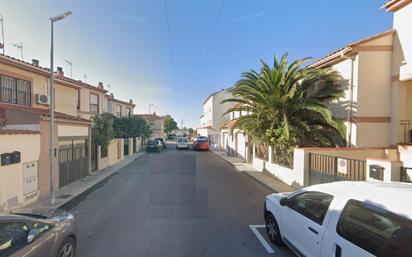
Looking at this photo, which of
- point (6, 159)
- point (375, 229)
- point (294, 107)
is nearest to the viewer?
point (375, 229)

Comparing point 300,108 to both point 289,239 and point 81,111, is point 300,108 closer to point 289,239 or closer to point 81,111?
point 289,239

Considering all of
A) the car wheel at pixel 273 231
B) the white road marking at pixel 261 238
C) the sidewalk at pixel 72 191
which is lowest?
the sidewalk at pixel 72 191

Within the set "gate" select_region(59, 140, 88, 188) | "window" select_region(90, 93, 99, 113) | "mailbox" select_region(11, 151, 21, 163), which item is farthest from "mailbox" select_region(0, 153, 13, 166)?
"window" select_region(90, 93, 99, 113)

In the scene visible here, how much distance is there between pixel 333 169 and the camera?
8.22m

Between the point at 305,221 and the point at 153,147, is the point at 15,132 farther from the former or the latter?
the point at 153,147

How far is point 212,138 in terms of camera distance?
41562 millimetres

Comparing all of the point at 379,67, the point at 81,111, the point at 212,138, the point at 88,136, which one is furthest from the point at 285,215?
the point at 212,138

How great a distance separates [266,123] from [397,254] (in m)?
10.6

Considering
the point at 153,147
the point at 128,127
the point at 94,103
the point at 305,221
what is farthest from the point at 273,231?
the point at 153,147

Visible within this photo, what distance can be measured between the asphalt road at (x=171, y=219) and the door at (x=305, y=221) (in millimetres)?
713

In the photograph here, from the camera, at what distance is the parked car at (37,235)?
9.75 ft

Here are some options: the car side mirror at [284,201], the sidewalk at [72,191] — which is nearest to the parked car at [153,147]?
the sidewalk at [72,191]

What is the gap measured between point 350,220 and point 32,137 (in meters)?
9.43

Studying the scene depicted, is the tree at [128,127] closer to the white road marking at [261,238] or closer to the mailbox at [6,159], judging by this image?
the mailbox at [6,159]
